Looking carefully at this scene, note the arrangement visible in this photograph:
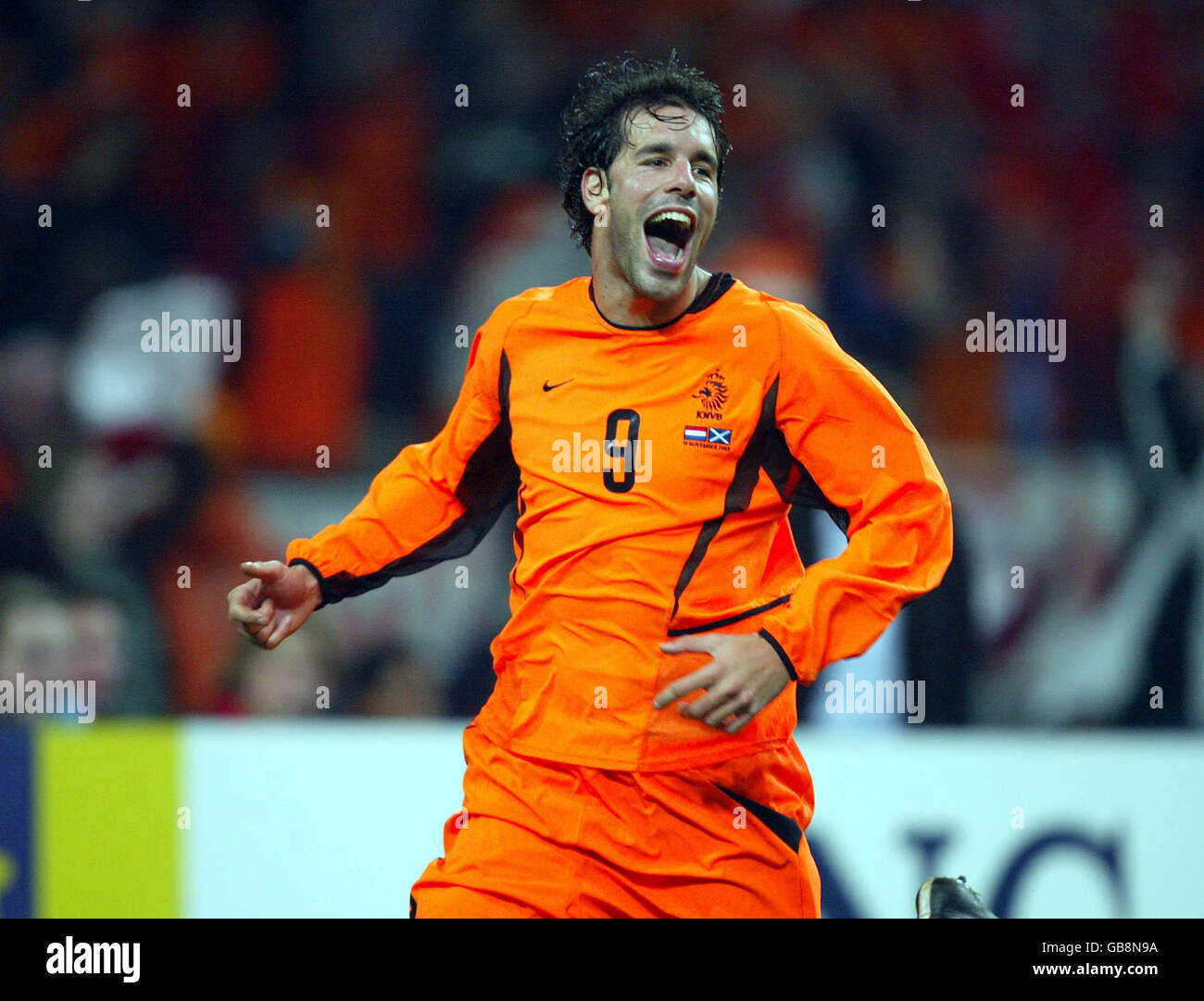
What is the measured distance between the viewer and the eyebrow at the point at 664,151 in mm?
2695

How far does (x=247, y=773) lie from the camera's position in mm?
4008

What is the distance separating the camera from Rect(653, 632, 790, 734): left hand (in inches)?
92.5

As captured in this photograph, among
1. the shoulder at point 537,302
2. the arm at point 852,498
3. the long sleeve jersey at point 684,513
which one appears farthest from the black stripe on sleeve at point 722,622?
the shoulder at point 537,302

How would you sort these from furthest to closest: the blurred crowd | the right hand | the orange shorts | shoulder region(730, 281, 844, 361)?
the blurred crowd
the right hand
shoulder region(730, 281, 844, 361)
the orange shorts

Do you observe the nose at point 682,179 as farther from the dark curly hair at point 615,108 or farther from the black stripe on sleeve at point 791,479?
the black stripe on sleeve at point 791,479

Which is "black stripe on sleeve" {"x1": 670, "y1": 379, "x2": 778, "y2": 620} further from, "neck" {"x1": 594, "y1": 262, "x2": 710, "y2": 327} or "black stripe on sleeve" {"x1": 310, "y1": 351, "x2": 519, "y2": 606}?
"black stripe on sleeve" {"x1": 310, "y1": 351, "x2": 519, "y2": 606}

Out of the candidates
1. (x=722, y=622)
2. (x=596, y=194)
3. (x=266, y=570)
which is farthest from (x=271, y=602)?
(x=596, y=194)

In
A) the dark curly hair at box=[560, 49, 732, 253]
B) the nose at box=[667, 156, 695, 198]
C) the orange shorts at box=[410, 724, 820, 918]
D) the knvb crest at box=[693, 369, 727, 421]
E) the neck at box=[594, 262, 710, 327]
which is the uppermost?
the dark curly hair at box=[560, 49, 732, 253]

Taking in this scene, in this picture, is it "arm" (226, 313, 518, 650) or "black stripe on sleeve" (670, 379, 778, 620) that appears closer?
"black stripe on sleeve" (670, 379, 778, 620)

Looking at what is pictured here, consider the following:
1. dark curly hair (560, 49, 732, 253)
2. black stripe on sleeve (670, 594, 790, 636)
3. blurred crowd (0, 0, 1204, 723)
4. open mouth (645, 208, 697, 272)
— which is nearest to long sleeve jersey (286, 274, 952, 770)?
black stripe on sleeve (670, 594, 790, 636)

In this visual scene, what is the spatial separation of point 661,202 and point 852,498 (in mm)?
616

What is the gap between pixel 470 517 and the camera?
292 centimetres

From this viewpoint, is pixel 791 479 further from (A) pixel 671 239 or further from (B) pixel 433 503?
(B) pixel 433 503

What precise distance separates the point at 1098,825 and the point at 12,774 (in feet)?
9.30
